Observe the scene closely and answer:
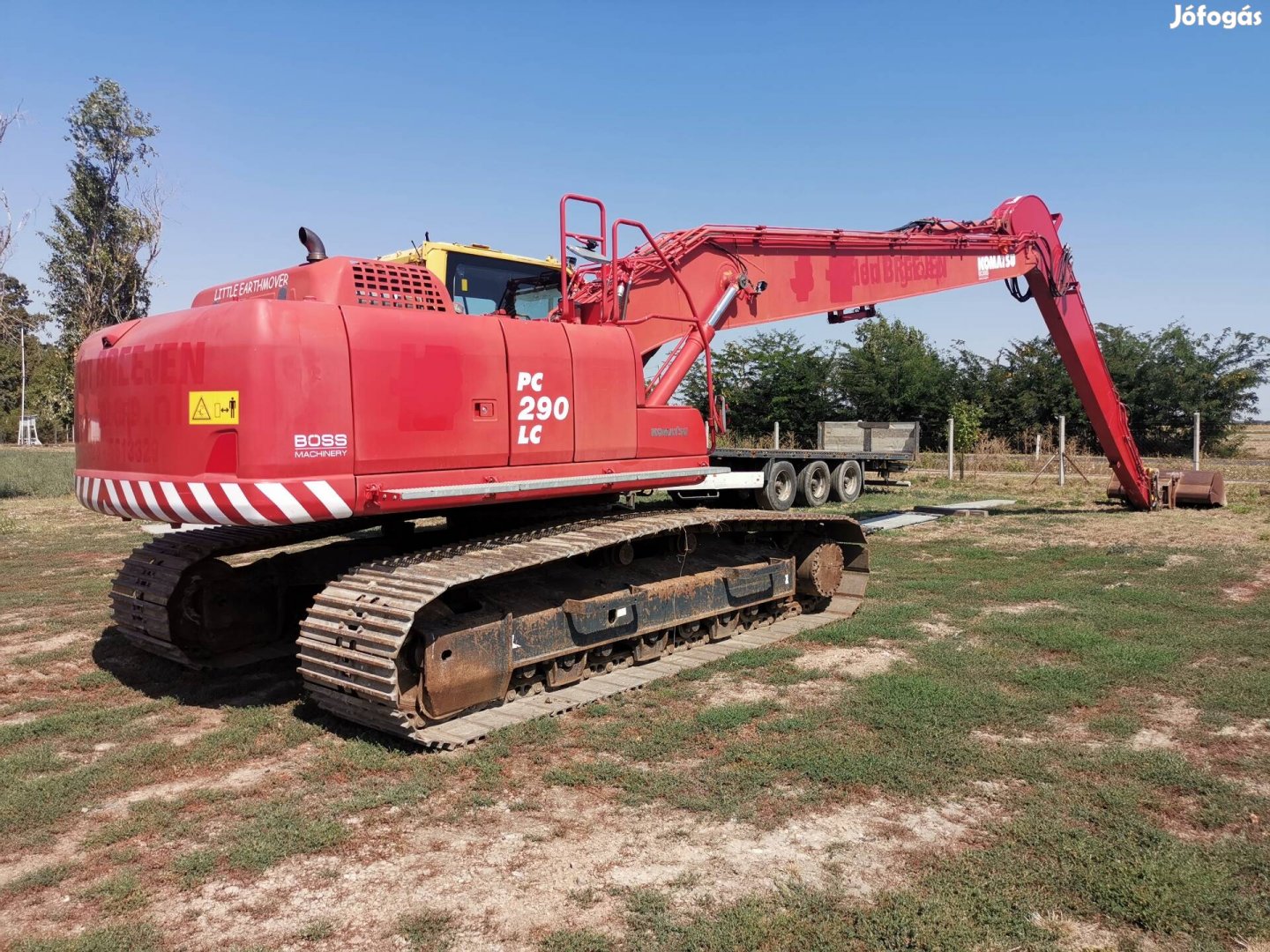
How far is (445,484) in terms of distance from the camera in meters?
5.69

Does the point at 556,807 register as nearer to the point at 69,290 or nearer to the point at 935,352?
the point at 935,352

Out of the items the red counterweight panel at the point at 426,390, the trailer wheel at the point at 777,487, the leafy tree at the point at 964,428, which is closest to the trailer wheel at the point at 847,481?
the trailer wheel at the point at 777,487

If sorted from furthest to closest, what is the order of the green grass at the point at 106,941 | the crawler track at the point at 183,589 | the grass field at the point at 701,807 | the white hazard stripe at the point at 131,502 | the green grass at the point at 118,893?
the crawler track at the point at 183,589 → the white hazard stripe at the point at 131,502 → the green grass at the point at 118,893 → the grass field at the point at 701,807 → the green grass at the point at 106,941

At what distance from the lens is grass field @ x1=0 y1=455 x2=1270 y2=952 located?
140 inches

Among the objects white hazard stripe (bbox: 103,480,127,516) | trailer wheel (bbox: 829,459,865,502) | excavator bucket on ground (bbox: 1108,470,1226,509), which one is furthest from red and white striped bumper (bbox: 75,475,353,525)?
excavator bucket on ground (bbox: 1108,470,1226,509)

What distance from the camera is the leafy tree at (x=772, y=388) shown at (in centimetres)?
3234

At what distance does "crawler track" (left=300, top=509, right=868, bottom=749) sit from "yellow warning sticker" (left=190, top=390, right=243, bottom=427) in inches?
46.1

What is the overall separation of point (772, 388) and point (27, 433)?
50366 mm

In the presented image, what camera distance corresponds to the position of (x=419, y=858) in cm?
409

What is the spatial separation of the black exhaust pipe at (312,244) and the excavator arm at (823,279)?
167cm

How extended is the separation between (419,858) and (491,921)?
644 millimetres

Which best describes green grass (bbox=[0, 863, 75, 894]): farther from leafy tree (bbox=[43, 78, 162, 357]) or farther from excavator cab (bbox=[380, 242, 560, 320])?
leafy tree (bbox=[43, 78, 162, 357])

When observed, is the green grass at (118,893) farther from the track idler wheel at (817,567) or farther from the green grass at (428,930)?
the track idler wheel at (817,567)

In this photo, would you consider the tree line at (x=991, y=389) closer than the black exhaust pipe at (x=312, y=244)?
No
